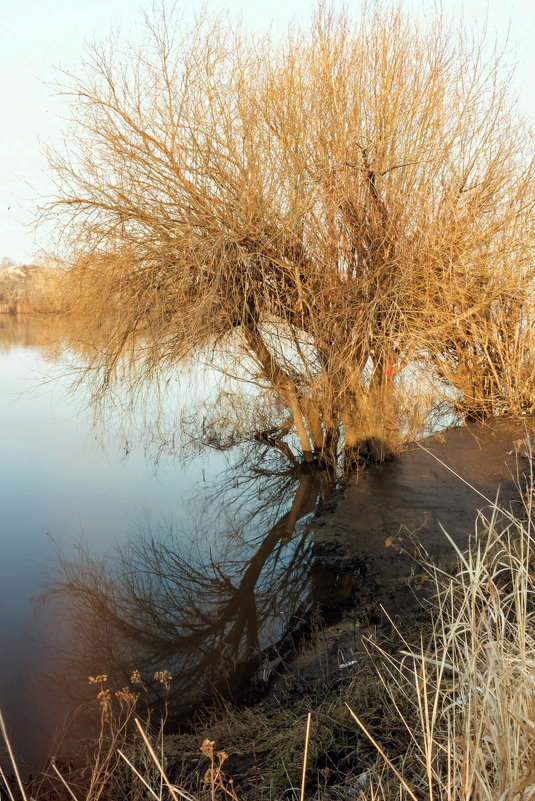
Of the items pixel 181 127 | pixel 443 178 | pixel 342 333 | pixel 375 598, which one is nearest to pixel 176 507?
pixel 342 333

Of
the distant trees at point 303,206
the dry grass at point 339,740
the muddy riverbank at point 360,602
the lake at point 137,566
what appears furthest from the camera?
the distant trees at point 303,206

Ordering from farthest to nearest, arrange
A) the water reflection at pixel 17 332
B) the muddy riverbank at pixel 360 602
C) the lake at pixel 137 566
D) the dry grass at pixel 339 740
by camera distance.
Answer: the water reflection at pixel 17 332
the lake at pixel 137 566
the muddy riverbank at pixel 360 602
the dry grass at pixel 339 740

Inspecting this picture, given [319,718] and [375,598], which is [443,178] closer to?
[375,598]

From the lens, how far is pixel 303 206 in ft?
26.6

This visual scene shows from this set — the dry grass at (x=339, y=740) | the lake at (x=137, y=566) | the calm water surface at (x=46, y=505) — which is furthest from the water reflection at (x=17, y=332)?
the dry grass at (x=339, y=740)

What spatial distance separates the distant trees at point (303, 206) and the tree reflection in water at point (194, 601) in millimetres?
2199

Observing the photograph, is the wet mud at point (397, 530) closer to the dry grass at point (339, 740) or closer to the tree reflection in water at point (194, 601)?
the tree reflection in water at point (194, 601)

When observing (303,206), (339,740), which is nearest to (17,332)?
(303,206)

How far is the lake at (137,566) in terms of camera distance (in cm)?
507

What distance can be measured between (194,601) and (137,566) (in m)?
1.10

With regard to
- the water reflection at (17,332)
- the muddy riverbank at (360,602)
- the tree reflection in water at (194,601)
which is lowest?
the tree reflection in water at (194,601)

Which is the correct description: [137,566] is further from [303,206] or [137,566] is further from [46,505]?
[303,206]

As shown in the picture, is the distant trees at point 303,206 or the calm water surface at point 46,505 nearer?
the calm water surface at point 46,505

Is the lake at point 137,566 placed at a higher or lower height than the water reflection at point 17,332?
lower
